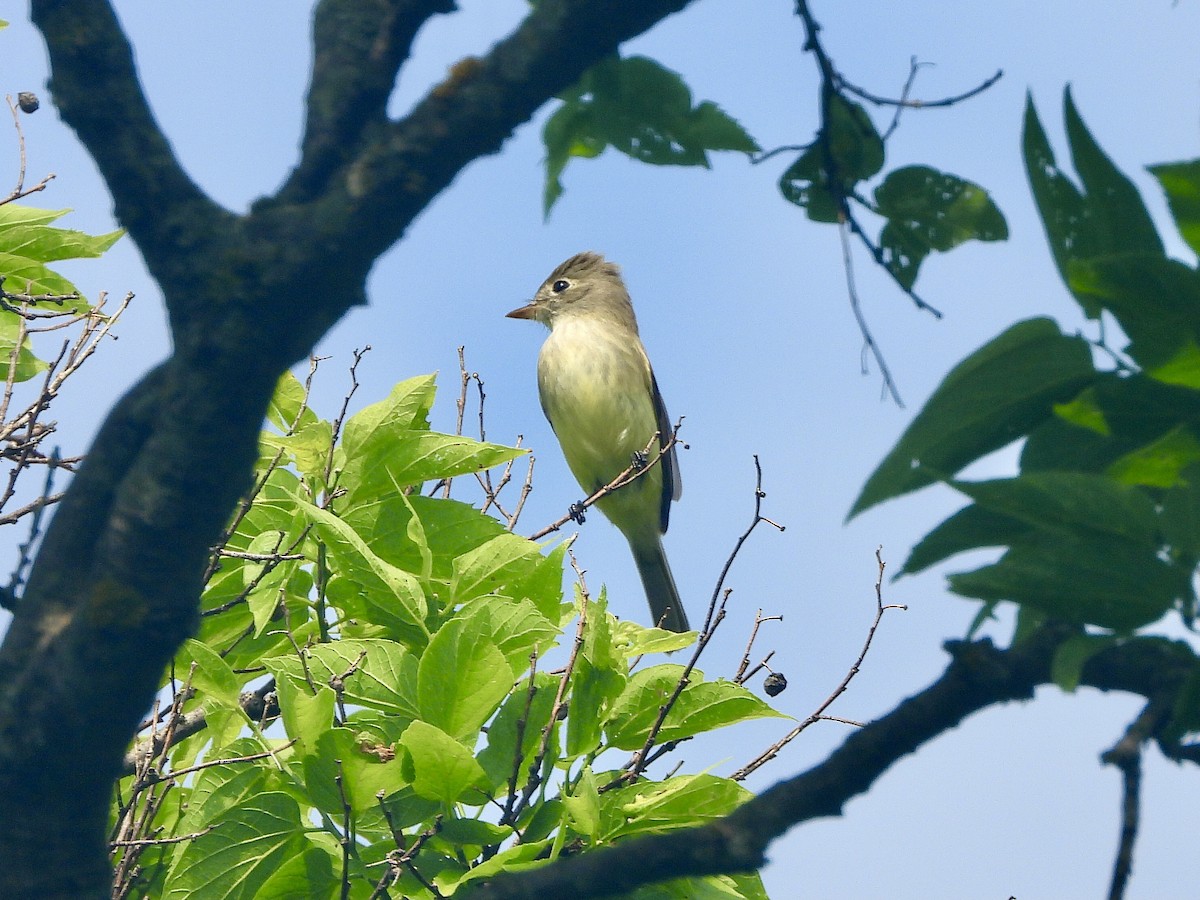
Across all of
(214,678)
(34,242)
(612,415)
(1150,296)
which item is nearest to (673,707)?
(214,678)

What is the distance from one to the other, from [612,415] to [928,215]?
927cm

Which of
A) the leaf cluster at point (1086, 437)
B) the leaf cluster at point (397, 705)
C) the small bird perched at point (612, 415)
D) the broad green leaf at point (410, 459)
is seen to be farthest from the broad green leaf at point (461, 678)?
the small bird perched at point (612, 415)

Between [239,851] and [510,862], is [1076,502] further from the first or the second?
[239,851]

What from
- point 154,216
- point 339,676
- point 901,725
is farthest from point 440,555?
point 901,725

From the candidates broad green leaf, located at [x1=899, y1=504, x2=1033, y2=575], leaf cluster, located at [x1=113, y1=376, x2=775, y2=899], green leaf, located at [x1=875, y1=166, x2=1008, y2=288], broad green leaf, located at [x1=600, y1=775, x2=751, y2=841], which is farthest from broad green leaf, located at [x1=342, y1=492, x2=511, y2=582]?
broad green leaf, located at [x1=899, y1=504, x2=1033, y2=575]

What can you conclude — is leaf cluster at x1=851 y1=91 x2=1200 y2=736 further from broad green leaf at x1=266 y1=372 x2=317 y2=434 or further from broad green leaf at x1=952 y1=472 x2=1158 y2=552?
broad green leaf at x1=266 y1=372 x2=317 y2=434

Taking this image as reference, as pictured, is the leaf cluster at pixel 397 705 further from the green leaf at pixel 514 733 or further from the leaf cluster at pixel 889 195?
the leaf cluster at pixel 889 195

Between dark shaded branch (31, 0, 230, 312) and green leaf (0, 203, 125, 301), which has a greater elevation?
green leaf (0, 203, 125, 301)

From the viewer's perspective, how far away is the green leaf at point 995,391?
186 centimetres

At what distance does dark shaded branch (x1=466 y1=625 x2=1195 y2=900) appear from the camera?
1.79 meters

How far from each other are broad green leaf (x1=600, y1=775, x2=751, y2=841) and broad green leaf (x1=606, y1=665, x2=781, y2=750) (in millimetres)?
222

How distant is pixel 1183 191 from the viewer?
176 centimetres

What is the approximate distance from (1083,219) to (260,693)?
420cm

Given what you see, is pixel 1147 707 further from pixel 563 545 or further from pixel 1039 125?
pixel 563 545
